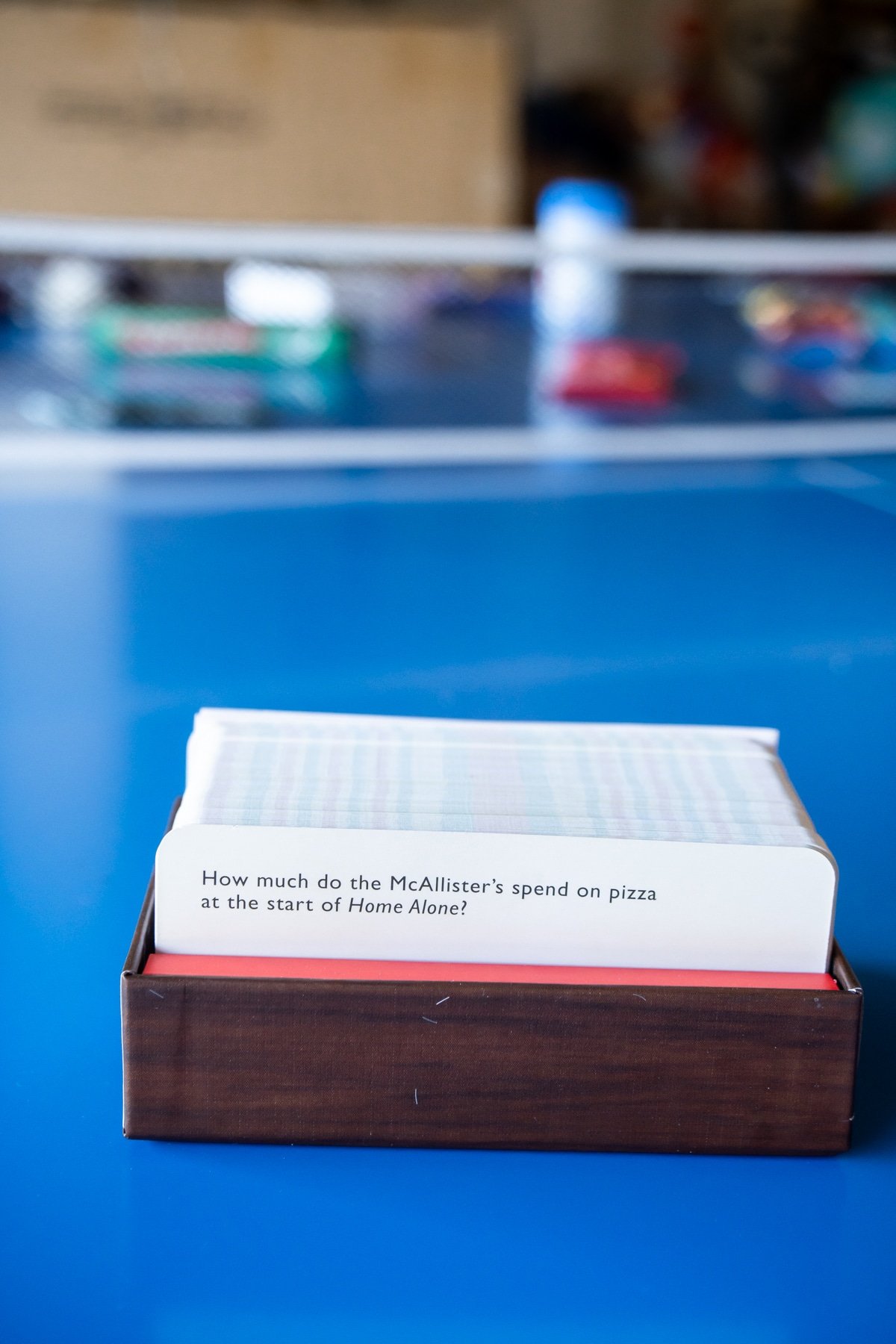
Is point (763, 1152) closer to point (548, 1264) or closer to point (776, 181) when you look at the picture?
point (548, 1264)

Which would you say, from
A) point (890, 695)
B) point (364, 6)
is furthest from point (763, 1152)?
point (364, 6)

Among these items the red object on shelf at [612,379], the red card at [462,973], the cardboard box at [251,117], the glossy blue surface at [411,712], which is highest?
the cardboard box at [251,117]

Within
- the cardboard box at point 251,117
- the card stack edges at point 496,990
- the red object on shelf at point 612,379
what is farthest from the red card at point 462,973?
the cardboard box at point 251,117

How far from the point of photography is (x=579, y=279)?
3650 mm

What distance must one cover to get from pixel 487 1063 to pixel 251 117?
391cm

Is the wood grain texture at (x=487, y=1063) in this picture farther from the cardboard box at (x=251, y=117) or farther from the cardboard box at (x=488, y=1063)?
the cardboard box at (x=251, y=117)

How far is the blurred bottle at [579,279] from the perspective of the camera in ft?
11.8

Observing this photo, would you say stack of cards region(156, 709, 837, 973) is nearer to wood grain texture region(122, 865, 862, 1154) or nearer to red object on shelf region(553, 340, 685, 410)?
wood grain texture region(122, 865, 862, 1154)

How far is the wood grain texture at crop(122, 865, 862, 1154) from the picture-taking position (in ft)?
1.82

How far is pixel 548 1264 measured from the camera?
0.54 metres

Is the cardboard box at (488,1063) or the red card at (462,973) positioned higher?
the red card at (462,973)

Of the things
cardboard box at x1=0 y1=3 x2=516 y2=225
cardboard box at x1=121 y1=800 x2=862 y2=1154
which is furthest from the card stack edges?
cardboard box at x1=0 y1=3 x2=516 y2=225

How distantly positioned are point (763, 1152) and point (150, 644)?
3.13 feet

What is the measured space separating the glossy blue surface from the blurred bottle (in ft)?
3.65
